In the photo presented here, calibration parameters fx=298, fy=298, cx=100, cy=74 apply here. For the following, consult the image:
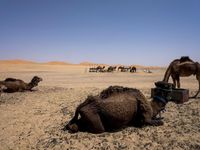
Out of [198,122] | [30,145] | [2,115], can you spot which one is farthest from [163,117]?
[2,115]

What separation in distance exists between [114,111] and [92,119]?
63cm

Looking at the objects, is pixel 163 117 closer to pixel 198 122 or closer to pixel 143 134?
pixel 198 122

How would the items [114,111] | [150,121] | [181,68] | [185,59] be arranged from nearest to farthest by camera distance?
1. [114,111]
2. [150,121]
3. [181,68]
4. [185,59]

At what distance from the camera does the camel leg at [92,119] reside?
7.59 metres

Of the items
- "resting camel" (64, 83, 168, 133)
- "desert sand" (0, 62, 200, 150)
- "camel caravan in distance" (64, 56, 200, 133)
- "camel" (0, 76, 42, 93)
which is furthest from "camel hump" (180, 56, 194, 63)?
"camel" (0, 76, 42, 93)

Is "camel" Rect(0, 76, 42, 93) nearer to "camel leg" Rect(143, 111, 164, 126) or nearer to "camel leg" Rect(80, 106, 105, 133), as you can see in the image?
"camel leg" Rect(80, 106, 105, 133)

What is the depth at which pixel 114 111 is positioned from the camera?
778cm

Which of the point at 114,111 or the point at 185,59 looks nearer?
the point at 114,111

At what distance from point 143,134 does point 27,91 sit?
11.3m

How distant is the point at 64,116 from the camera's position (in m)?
9.73

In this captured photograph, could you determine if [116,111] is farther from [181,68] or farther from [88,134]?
[181,68]

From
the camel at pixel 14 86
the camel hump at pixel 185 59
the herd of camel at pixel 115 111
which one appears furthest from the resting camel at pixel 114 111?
the camel at pixel 14 86

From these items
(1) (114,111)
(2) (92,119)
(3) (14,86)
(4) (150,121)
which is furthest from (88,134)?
(3) (14,86)

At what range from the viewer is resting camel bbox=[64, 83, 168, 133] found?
7660 millimetres
